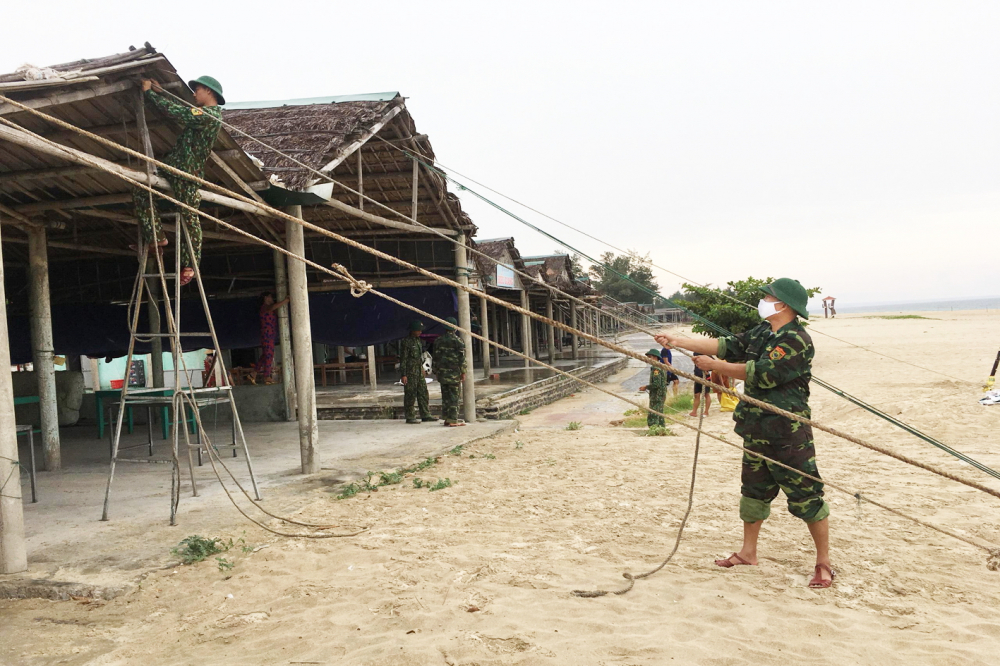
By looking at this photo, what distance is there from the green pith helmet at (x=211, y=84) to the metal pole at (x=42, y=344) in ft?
9.43

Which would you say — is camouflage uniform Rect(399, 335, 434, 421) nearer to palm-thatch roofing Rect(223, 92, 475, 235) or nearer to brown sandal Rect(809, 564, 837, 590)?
palm-thatch roofing Rect(223, 92, 475, 235)

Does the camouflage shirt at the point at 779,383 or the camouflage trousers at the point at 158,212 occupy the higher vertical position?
the camouflage trousers at the point at 158,212

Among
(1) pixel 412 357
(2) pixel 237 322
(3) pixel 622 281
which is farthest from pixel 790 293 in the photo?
(3) pixel 622 281

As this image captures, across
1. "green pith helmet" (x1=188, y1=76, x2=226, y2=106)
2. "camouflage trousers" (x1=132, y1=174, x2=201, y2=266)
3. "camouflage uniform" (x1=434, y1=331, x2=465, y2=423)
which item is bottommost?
"camouflage uniform" (x1=434, y1=331, x2=465, y2=423)

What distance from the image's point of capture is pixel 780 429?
340 cm

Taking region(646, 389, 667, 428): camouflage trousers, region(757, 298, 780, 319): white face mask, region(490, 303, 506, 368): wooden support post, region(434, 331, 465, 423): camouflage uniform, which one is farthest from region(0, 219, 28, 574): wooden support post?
region(490, 303, 506, 368): wooden support post

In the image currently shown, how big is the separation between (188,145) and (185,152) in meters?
0.06

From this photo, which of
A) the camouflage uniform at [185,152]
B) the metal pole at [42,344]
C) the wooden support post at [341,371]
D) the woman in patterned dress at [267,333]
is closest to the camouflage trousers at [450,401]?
the woman in patterned dress at [267,333]

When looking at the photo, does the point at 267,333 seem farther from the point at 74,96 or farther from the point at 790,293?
the point at 790,293

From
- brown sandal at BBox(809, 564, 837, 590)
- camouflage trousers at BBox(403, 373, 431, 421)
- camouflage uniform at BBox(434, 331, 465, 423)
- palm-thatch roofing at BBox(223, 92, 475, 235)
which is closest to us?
brown sandal at BBox(809, 564, 837, 590)

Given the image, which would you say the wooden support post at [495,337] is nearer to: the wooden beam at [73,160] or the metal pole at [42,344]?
the metal pole at [42,344]

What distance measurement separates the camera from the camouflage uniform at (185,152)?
15.8ft

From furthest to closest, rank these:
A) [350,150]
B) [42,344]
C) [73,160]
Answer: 1. [42,344]
2. [350,150]
3. [73,160]

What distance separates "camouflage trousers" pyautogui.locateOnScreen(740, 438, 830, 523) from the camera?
337 cm
